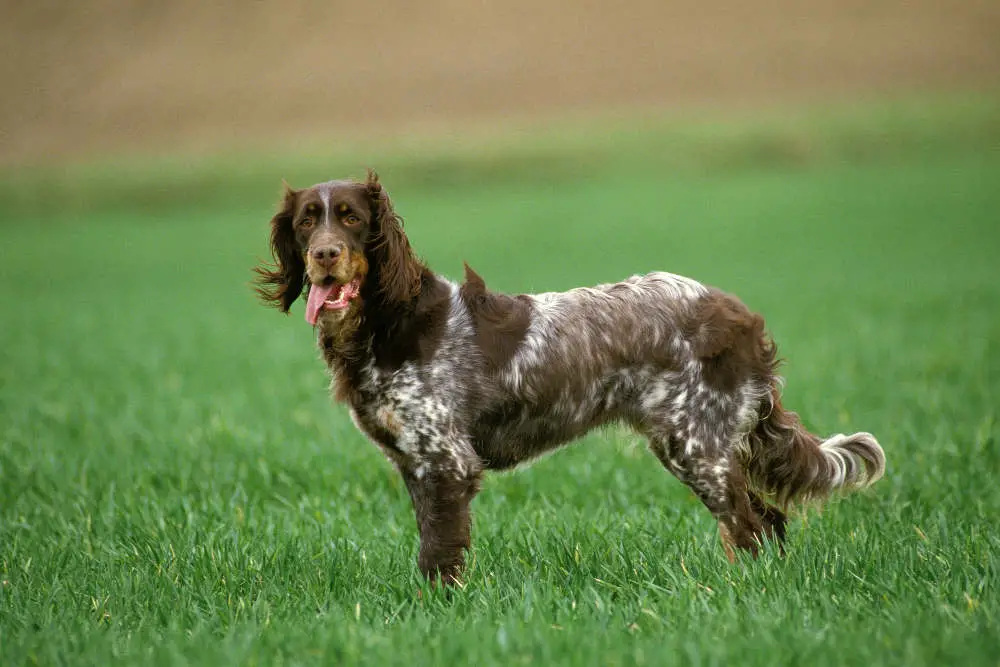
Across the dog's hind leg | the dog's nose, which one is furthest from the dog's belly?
the dog's nose

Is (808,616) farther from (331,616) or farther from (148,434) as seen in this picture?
(148,434)

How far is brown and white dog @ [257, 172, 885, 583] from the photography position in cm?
489

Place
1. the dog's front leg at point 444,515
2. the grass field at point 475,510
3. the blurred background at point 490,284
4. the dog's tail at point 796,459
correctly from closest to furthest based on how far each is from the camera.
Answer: the grass field at point 475,510, the blurred background at point 490,284, the dog's front leg at point 444,515, the dog's tail at point 796,459

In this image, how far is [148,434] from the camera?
8.88 metres

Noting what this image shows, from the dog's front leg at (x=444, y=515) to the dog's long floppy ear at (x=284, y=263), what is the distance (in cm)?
106

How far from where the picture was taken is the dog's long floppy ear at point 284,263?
5.05 m


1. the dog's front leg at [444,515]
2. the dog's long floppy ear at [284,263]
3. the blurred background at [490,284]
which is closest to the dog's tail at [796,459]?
the blurred background at [490,284]

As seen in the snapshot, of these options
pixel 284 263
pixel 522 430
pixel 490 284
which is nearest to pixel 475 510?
pixel 522 430

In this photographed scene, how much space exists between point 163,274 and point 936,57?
2813 cm

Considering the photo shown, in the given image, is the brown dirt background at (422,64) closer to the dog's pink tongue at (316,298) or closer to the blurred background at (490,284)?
the blurred background at (490,284)

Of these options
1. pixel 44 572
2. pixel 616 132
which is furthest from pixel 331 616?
pixel 616 132

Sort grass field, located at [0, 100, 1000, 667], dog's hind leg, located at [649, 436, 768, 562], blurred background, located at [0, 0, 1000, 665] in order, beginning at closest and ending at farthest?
1. grass field, located at [0, 100, 1000, 667]
2. blurred background, located at [0, 0, 1000, 665]
3. dog's hind leg, located at [649, 436, 768, 562]

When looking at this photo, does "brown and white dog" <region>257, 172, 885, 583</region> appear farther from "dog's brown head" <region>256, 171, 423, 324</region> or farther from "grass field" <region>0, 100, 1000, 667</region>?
"grass field" <region>0, 100, 1000, 667</region>

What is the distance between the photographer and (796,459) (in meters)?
5.40
